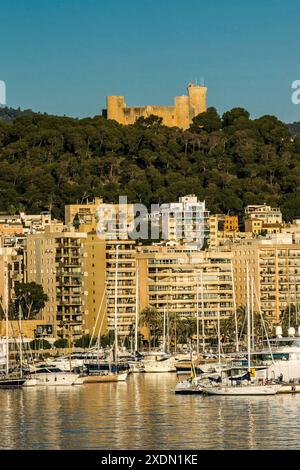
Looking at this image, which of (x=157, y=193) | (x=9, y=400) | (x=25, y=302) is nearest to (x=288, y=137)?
(x=157, y=193)

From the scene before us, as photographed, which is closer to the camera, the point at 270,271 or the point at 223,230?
the point at 270,271

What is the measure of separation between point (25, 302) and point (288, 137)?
41767 mm

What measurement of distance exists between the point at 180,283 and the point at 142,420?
47.5 m

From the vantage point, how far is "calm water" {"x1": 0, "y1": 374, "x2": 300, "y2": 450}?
159 ft

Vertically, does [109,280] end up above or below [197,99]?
below

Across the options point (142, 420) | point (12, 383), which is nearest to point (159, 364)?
point (12, 383)

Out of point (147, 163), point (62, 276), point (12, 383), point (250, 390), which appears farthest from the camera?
point (147, 163)

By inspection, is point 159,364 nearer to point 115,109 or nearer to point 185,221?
point 185,221

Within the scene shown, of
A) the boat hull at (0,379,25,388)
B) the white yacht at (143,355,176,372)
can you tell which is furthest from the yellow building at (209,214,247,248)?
the boat hull at (0,379,25,388)

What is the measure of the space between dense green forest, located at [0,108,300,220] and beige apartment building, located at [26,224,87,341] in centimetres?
1944

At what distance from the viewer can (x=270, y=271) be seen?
105 m

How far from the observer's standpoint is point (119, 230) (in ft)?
349

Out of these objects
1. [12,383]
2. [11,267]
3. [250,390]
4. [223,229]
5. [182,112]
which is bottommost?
[250,390]

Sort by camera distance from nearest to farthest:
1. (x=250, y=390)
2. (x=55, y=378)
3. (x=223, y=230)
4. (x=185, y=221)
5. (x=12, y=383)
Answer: (x=250, y=390)
(x=12, y=383)
(x=55, y=378)
(x=185, y=221)
(x=223, y=230)
